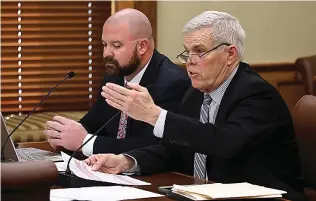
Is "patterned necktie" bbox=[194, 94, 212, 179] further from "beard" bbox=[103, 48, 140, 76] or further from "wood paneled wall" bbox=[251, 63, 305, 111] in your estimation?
"wood paneled wall" bbox=[251, 63, 305, 111]

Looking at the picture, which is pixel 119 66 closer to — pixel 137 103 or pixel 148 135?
pixel 148 135

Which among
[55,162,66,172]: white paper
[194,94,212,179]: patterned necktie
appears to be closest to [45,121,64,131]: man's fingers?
[55,162,66,172]: white paper

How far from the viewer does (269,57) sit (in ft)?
17.7

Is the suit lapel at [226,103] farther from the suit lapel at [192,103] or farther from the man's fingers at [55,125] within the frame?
the man's fingers at [55,125]

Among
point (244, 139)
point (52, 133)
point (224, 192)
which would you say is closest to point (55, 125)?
point (52, 133)

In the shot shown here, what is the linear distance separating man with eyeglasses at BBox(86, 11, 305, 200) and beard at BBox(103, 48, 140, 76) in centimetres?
55

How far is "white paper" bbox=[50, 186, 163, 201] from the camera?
7.96 ft

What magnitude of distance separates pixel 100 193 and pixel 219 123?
0.69m

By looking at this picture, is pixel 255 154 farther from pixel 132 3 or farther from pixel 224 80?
pixel 132 3

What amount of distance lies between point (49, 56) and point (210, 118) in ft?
7.22

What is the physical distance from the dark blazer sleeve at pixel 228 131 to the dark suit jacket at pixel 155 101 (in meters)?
0.51

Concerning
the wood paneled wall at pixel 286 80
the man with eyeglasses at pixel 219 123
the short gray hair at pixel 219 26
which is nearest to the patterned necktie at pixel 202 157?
the man with eyeglasses at pixel 219 123

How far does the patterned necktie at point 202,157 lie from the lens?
10.1 ft

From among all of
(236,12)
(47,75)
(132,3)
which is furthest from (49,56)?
(236,12)
